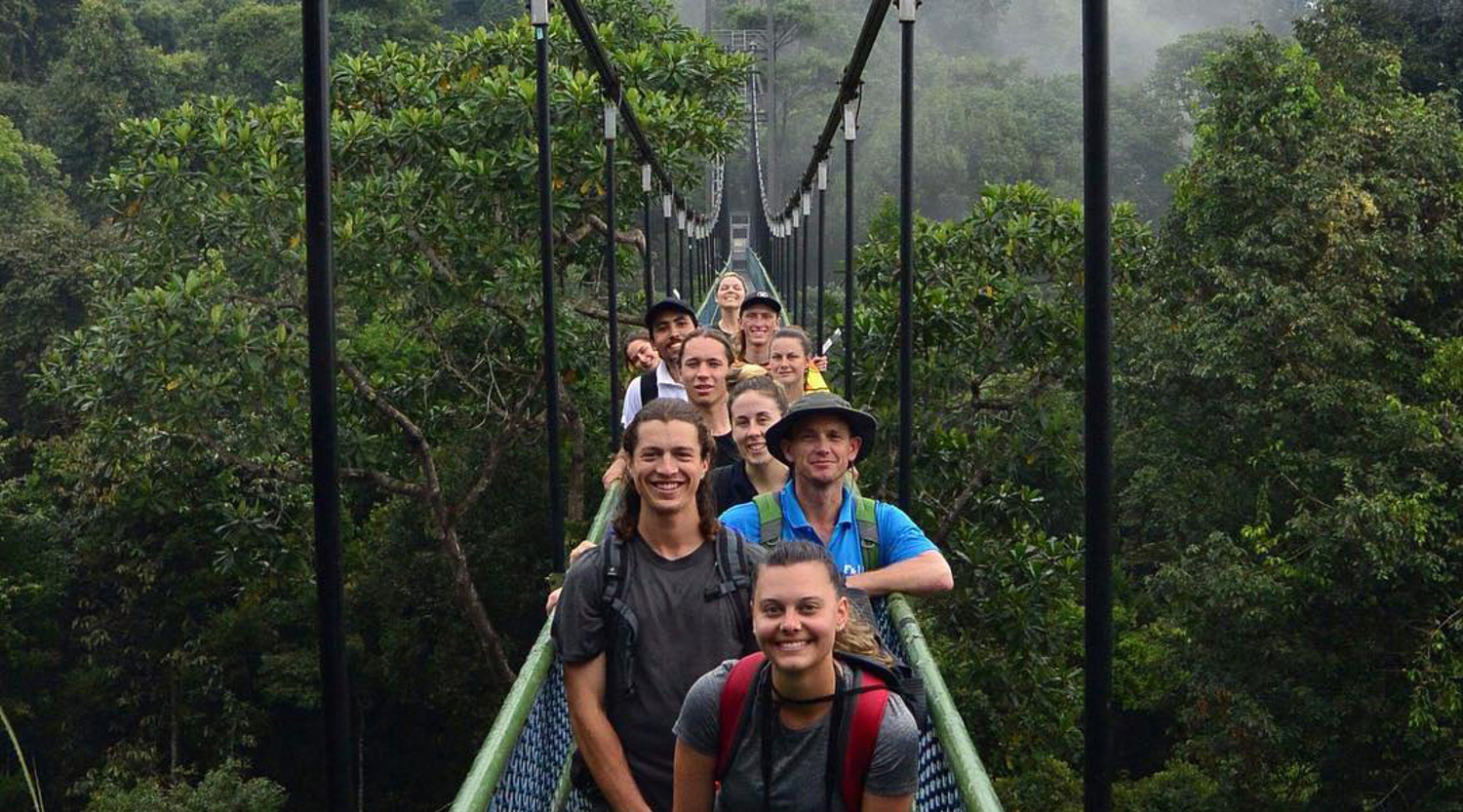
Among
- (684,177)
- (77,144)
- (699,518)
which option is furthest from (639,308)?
(77,144)

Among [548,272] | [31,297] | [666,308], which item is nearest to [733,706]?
[666,308]

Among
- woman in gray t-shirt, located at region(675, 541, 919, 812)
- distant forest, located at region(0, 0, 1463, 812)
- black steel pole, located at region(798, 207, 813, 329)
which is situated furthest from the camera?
black steel pole, located at region(798, 207, 813, 329)

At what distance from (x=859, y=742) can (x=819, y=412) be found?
1.01 meters

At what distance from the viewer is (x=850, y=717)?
2.41 meters

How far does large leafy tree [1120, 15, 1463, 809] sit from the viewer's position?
14531 millimetres

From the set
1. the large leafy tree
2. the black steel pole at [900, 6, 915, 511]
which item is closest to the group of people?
the black steel pole at [900, 6, 915, 511]

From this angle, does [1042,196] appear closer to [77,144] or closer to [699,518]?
[699,518]

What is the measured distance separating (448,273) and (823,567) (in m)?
12.7

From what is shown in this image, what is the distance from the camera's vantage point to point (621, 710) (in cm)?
293

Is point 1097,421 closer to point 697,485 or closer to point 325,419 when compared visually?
point 697,485

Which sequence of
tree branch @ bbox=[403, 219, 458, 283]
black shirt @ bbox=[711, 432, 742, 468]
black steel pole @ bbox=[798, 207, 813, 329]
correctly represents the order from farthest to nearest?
black steel pole @ bbox=[798, 207, 813, 329] < tree branch @ bbox=[403, 219, 458, 283] < black shirt @ bbox=[711, 432, 742, 468]

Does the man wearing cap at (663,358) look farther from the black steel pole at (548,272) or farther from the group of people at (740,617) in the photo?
the black steel pole at (548,272)

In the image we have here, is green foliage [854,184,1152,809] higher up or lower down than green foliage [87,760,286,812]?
higher up

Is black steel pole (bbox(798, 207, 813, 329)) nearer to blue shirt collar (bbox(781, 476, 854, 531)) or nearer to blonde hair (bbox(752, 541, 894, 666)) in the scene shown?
blue shirt collar (bbox(781, 476, 854, 531))
